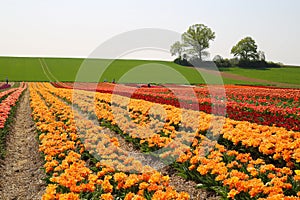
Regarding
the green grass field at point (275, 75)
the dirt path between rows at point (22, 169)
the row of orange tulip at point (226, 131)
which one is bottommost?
the dirt path between rows at point (22, 169)

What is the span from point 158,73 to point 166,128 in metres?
52.5

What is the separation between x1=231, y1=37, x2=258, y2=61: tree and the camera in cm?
7544

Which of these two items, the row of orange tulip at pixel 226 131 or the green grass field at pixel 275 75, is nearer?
the row of orange tulip at pixel 226 131

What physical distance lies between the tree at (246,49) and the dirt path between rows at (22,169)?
71112 millimetres

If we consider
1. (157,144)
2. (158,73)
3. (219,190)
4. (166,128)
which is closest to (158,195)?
(219,190)

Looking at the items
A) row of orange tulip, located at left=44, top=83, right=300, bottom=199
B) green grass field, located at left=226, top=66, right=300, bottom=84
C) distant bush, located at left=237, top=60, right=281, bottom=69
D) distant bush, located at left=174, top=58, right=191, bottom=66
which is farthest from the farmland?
distant bush, located at left=237, top=60, right=281, bottom=69

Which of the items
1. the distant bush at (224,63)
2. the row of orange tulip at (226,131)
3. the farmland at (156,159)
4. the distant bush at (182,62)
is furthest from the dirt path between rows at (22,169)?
the distant bush at (224,63)

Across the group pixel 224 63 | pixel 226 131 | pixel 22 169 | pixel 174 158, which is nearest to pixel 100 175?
pixel 174 158

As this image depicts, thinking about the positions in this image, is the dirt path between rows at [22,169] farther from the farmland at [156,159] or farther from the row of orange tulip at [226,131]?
the row of orange tulip at [226,131]

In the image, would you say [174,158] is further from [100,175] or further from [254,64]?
[254,64]

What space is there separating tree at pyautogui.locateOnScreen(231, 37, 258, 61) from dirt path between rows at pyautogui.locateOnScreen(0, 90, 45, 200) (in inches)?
2800

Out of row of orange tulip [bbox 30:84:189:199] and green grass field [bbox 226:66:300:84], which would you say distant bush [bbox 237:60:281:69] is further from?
row of orange tulip [bbox 30:84:189:199]

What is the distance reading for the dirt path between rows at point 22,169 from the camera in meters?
5.89

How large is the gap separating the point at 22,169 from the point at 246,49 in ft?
245
